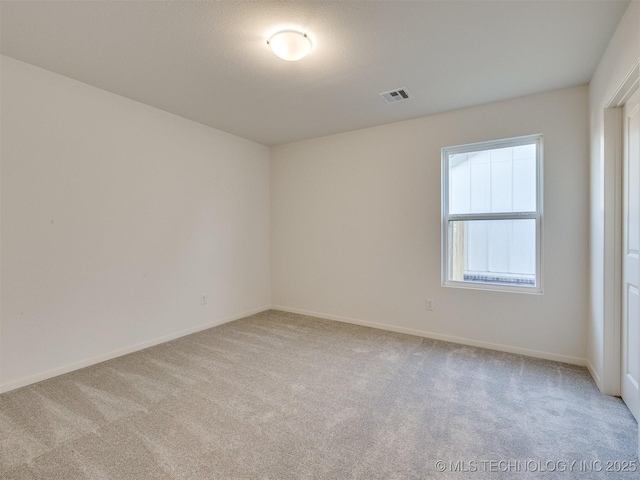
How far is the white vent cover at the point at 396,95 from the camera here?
2.83 meters

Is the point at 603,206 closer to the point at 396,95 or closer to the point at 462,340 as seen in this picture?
the point at 462,340

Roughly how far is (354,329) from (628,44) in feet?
10.9

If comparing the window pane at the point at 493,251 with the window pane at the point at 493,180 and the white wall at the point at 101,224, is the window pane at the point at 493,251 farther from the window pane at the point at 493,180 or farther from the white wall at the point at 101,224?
the white wall at the point at 101,224

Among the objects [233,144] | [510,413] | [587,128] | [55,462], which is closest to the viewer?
[55,462]

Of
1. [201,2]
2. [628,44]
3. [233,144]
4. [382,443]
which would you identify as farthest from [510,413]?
[233,144]

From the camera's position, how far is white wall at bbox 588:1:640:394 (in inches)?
76.0

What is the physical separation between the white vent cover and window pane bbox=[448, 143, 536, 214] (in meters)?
0.94

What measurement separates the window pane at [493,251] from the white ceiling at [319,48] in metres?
1.29

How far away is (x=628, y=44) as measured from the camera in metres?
1.79

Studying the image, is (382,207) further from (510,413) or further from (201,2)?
(201,2)

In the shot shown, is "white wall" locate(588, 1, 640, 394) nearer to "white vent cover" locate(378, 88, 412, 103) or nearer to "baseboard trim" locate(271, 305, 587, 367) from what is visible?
"baseboard trim" locate(271, 305, 587, 367)

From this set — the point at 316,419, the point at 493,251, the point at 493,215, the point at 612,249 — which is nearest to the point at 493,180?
the point at 493,215

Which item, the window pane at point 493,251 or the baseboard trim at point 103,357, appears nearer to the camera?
the baseboard trim at point 103,357

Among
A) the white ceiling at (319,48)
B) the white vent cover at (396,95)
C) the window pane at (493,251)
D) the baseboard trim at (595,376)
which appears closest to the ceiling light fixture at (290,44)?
the white ceiling at (319,48)
